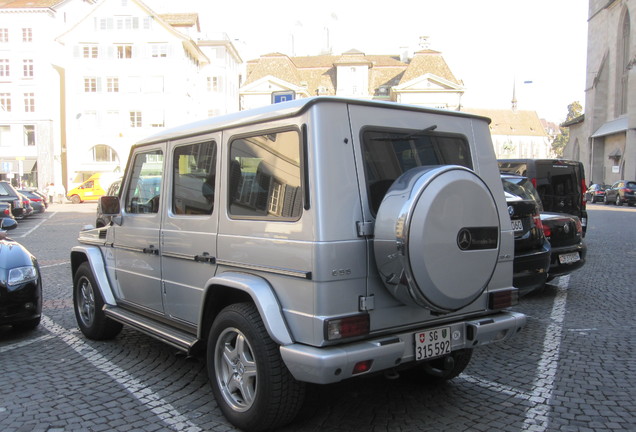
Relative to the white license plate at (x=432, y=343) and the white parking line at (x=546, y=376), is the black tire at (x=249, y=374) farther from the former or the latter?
the white parking line at (x=546, y=376)

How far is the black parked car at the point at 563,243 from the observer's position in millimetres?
7957

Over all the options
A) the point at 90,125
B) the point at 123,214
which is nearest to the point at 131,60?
the point at 90,125

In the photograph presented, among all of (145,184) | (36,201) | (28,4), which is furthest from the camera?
(28,4)

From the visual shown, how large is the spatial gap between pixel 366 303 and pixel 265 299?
61cm

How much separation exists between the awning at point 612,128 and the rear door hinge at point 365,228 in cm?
5423

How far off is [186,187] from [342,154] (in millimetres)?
1654

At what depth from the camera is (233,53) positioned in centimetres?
6969

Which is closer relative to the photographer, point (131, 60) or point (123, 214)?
point (123, 214)

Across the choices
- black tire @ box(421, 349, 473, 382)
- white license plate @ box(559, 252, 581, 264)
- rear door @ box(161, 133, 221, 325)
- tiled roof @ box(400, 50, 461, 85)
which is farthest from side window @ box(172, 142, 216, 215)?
tiled roof @ box(400, 50, 461, 85)

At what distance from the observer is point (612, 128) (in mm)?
53938

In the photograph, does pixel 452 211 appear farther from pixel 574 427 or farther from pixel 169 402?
pixel 169 402

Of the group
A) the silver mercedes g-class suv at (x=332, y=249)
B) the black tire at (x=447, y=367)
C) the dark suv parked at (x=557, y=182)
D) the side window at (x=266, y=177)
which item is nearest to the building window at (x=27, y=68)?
the dark suv parked at (x=557, y=182)

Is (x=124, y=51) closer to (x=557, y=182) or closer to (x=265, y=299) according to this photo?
(x=557, y=182)

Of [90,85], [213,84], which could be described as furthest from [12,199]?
[213,84]
